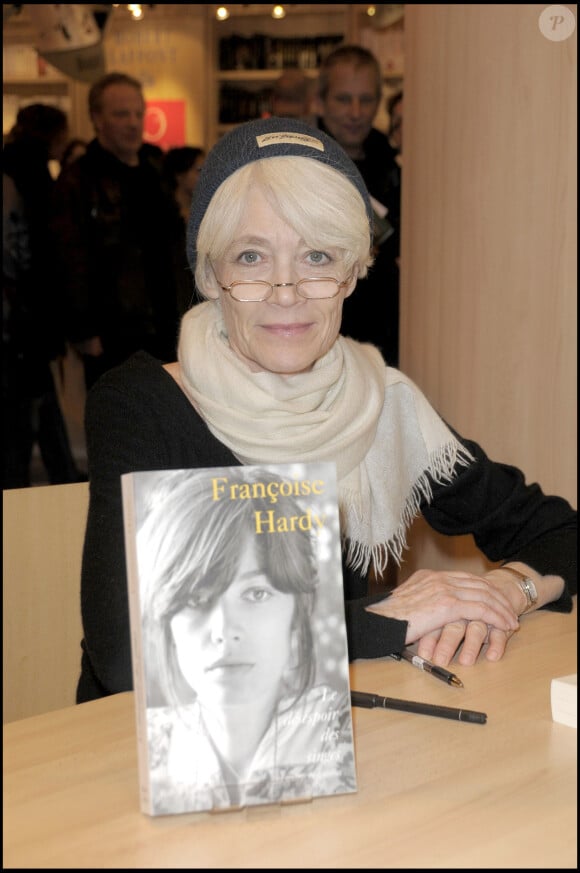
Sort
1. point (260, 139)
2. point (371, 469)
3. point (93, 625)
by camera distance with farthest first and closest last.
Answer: point (371, 469)
point (260, 139)
point (93, 625)

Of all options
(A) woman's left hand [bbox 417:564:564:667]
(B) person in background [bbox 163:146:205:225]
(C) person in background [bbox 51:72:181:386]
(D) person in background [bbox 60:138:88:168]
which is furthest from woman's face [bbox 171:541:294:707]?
(B) person in background [bbox 163:146:205:225]

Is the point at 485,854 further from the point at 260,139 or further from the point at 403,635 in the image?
the point at 260,139

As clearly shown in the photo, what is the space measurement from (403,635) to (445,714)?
21 centimetres

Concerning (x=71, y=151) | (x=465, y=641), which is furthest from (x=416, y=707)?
(x=71, y=151)

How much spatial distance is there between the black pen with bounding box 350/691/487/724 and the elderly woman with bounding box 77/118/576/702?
22cm

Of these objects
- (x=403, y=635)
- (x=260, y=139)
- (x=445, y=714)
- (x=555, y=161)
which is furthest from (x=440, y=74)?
(x=445, y=714)

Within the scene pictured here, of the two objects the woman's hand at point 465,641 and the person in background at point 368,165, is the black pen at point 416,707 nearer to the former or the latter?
the woman's hand at point 465,641

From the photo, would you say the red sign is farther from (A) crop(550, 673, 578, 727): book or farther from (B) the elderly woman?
(A) crop(550, 673, 578, 727): book

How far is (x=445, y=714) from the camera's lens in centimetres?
→ 118

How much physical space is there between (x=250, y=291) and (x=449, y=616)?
0.62 metres

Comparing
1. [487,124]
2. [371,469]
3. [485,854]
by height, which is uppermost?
[487,124]

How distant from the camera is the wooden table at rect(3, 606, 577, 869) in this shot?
88 cm

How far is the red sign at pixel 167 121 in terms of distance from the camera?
24.9ft

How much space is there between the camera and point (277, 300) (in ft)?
5.56
